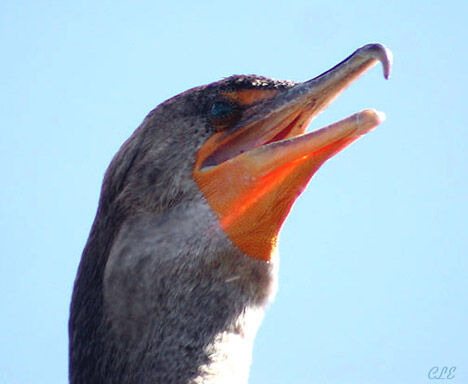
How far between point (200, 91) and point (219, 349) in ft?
5.62

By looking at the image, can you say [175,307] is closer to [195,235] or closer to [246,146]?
[195,235]

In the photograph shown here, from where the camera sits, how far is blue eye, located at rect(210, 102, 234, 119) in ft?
17.7

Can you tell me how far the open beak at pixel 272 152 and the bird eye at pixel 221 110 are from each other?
0.10 meters

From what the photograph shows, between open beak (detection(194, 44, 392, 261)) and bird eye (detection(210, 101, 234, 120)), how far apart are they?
0.10 metres

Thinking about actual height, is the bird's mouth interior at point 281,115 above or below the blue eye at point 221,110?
below

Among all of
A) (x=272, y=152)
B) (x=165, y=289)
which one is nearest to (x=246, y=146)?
(x=272, y=152)

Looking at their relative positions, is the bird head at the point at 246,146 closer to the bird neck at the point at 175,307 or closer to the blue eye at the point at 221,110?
the blue eye at the point at 221,110

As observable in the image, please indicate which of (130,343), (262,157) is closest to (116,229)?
(130,343)

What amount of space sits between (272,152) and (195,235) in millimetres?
694

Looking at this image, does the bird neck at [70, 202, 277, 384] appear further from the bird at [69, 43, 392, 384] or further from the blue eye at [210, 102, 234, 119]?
the blue eye at [210, 102, 234, 119]

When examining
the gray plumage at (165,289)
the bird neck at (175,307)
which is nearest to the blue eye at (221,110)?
the gray plumage at (165,289)

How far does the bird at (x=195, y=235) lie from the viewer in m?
4.88

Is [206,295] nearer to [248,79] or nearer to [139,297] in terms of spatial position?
[139,297]

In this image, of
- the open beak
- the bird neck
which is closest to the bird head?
the open beak
